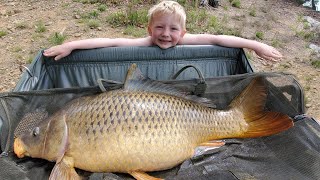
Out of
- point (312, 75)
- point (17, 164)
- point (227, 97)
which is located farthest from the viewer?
point (312, 75)

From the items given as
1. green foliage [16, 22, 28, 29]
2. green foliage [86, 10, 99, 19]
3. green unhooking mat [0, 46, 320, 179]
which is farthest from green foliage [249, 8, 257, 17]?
green unhooking mat [0, 46, 320, 179]

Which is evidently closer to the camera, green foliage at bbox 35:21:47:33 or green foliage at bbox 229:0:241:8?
green foliage at bbox 35:21:47:33

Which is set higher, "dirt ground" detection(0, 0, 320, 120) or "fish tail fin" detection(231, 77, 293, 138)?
"fish tail fin" detection(231, 77, 293, 138)

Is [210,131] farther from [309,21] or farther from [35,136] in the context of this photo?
[309,21]

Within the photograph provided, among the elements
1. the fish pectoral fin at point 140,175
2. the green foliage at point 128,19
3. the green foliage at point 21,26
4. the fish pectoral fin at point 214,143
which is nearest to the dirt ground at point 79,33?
the green foliage at point 21,26

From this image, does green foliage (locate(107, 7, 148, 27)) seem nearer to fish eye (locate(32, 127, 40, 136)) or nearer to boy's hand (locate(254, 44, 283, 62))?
boy's hand (locate(254, 44, 283, 62))

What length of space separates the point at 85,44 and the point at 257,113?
919 millimetres

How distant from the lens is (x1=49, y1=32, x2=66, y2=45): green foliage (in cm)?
350

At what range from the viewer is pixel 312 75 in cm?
372

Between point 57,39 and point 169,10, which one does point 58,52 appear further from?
point 57,39

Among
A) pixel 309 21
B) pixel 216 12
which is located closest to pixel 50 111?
pixel 216 12

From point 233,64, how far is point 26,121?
3.69ft

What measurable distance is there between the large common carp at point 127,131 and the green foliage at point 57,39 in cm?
212

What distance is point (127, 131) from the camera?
55.8 inches
